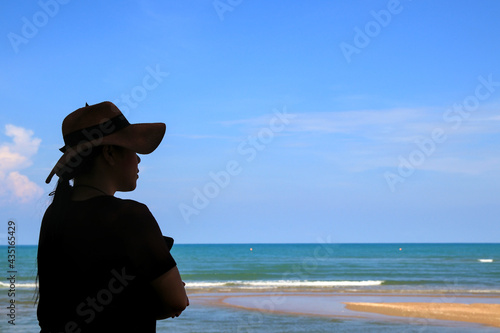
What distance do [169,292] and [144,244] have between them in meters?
0.13

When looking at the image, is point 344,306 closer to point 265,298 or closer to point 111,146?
point 265,298

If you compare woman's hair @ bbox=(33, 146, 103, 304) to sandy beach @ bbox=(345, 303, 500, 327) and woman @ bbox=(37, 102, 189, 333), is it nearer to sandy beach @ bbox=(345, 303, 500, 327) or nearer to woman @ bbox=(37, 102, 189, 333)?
woman @ bbox=(37, 102, 189, 333)

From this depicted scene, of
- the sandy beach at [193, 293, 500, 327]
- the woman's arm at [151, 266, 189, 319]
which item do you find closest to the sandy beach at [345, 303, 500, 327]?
the sandy beach at [193, 293, 500, 327]

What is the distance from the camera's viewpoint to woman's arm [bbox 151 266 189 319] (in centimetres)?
138

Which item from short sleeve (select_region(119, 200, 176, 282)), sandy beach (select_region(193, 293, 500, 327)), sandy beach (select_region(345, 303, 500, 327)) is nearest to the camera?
short sleeve (select_region(119, 200, 176, 282))

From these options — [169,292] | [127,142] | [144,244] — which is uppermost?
[127,142]

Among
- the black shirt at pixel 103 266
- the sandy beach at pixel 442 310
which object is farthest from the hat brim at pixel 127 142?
the sandy beach at pixel 442 310

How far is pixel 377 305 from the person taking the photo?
17.1 metres

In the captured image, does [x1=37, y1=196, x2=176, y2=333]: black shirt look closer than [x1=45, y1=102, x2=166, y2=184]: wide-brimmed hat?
Yes

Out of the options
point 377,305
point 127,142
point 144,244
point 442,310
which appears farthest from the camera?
point 377,305

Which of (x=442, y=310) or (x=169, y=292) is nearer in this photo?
(x=169, y=292)

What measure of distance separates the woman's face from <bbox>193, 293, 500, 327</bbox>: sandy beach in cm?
1299

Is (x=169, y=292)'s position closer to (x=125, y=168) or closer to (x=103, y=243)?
(x=103, y=243)

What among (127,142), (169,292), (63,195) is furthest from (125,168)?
(169,292)
